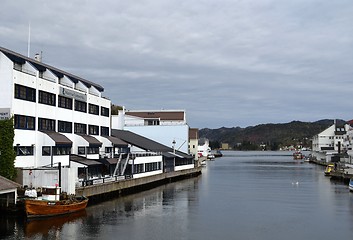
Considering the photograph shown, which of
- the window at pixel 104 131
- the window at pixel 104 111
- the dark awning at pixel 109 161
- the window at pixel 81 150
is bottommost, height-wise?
the dark awning at pixel 109 161

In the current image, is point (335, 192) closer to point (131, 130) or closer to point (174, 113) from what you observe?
point (131, 130)

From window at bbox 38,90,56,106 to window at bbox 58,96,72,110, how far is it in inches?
62.7

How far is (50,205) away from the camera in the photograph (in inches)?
1469

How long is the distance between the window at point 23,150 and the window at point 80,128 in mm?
10472

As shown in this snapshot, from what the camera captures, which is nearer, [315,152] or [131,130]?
[131,130]

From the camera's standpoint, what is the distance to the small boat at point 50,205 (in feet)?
120

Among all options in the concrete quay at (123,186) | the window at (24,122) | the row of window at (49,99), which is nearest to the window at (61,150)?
the window at (24,122)

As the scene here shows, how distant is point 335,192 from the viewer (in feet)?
212

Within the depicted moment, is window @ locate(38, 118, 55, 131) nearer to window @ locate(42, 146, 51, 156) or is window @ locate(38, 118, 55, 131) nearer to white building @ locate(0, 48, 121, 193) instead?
white building @ locate(0, 48, 121, 193)

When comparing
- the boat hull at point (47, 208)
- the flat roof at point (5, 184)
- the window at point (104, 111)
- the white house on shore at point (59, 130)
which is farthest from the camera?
the window at point (104, 111)

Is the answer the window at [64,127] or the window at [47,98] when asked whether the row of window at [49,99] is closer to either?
the window at [47,98]

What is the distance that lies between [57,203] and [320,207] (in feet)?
93.0

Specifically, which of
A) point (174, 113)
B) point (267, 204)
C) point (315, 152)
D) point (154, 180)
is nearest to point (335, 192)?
point (267, 204)

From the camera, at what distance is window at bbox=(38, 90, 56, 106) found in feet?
155
